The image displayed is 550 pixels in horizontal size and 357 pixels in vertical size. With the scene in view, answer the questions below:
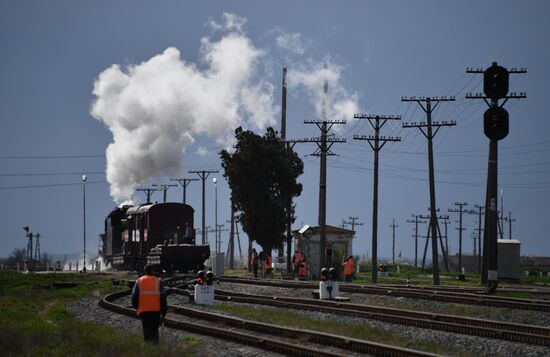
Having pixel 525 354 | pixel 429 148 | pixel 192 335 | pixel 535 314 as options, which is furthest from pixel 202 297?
pixel 429 148

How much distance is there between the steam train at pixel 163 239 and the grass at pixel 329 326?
59.8ft

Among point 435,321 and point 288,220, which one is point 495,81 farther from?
point 288,220

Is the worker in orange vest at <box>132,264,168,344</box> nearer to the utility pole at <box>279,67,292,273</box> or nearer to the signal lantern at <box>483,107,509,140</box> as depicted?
the signal lantern at <box>483,107,509,140</box>

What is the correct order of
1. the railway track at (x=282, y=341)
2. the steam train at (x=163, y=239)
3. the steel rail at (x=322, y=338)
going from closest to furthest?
the steel rail at (x=322, y=338), the railway track at (x=282, y=341), the steam train at (x=163, y=239)

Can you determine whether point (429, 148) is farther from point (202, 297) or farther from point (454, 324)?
point (454, 324)

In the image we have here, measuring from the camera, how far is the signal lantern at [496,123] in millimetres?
31500

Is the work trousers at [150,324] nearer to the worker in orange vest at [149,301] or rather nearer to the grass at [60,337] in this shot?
the worker in orange vest at [149,301]

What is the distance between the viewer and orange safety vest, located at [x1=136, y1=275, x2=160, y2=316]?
1569 centimetres

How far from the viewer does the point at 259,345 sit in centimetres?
1675

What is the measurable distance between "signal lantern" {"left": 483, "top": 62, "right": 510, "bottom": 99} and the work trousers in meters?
21.1

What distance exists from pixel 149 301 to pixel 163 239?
103 feet

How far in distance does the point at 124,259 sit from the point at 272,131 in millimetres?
→ 15260

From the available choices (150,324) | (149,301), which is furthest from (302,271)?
(149,301)

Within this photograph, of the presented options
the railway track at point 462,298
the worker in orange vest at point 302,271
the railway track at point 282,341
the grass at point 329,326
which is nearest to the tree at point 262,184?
the worker in orange vest at point 302,271
